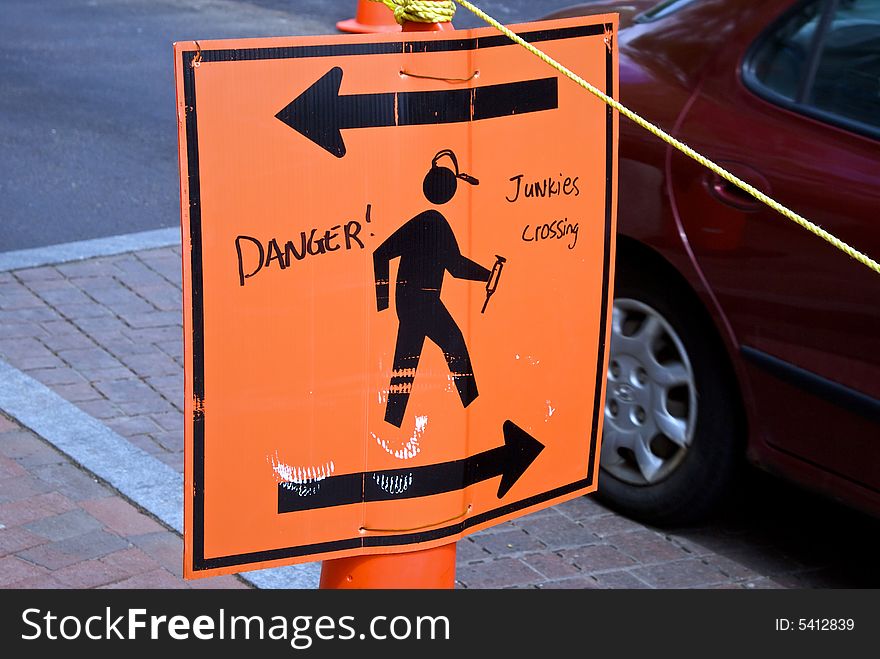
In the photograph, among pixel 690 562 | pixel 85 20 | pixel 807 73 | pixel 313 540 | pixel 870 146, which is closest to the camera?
pixel 313 540

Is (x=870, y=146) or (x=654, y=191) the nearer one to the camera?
(x=870, y=146)

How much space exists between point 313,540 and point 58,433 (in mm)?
2457

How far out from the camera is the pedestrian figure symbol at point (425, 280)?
216 centimetres

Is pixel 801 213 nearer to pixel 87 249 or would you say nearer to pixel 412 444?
pixel 412 444

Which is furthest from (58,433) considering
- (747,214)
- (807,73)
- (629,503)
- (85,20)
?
(85,20)

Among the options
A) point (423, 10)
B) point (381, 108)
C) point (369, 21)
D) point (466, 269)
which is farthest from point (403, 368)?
point (369, 21)

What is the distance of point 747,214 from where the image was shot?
364 cm

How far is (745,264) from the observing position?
12.0ft

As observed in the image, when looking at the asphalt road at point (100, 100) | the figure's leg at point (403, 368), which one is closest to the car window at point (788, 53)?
the figure's leg at point (403, 368)

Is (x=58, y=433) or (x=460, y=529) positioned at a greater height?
(x=460, y=529)

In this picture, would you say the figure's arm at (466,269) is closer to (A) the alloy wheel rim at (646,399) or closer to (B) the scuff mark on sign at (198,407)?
(B) the scuff mark on sign at (198,407)

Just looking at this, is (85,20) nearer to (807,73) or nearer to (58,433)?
(58,433)

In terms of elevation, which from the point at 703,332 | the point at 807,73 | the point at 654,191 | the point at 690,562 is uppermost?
the point at 807,73

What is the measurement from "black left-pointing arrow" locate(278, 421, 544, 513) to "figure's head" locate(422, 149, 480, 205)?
43 cm
